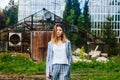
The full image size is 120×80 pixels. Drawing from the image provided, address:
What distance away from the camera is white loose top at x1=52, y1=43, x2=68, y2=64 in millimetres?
7332

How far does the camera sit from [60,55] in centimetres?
737

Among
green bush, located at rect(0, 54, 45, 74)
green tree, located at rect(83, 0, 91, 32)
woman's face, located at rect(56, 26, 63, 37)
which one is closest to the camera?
woman's face, located at rect(56, 26, 63, 37)

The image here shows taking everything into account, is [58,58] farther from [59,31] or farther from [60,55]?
[59,31]

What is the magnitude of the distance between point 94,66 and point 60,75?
1221 centimetres

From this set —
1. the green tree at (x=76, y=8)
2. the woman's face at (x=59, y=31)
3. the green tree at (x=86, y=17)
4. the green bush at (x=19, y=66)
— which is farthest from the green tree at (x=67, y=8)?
the woman's face at (x=59, y=31)

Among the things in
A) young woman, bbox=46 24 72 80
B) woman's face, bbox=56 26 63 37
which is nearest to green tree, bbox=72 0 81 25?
young woman, bbox=46 24 72 80

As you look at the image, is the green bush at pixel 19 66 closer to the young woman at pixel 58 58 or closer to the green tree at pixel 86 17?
the young woman at pixel 58 58

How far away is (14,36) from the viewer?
1254 inches

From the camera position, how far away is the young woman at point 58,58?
7.31 meters

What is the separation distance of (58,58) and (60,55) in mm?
56

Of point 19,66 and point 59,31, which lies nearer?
point 59,31

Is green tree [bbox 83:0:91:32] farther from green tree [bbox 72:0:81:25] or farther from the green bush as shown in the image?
the green bush

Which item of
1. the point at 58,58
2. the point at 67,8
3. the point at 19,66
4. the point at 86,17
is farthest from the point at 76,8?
the point at 58,58

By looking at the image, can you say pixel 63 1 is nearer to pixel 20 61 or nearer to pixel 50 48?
pixel 20 61
